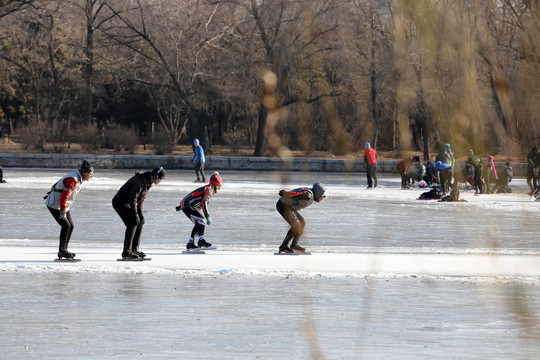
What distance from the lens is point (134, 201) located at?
11672 millimetres

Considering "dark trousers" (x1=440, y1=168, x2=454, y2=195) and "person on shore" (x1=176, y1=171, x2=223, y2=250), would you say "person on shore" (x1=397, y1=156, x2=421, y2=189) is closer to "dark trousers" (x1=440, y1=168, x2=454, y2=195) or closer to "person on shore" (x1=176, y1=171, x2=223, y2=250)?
"dark trousers" (x1=440, y1=168, x2=454, y2=195)

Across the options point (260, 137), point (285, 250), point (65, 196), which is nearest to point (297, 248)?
point (285, 250)

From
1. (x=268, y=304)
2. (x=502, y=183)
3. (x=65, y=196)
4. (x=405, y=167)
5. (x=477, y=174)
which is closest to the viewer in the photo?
(x=268, y=304)

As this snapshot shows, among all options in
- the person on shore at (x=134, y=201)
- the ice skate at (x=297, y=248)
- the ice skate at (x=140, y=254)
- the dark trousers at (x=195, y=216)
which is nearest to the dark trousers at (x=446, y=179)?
the ice skate at (x=297, y=248)

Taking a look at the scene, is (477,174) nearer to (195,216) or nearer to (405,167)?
(405,167)

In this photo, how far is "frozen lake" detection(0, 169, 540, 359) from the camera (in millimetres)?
6828

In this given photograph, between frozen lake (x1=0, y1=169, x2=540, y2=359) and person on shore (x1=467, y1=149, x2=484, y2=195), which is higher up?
person on shore (x1=467, y1=149, x2=484, y2=195)

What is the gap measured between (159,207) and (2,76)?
3888 centimetres

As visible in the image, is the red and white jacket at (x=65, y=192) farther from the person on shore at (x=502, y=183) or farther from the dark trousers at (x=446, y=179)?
the person on shore at (x=502, y=183)

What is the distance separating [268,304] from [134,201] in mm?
3371

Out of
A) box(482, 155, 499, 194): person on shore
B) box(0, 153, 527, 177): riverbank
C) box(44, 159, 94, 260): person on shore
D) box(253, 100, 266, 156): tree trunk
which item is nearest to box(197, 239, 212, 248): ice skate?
box(44, 159, 94, 260): person on shore

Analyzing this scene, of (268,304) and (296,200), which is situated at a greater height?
(296,200)

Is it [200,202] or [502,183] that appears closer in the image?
[200,202]

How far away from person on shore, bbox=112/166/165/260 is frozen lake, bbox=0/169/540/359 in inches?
35.0
